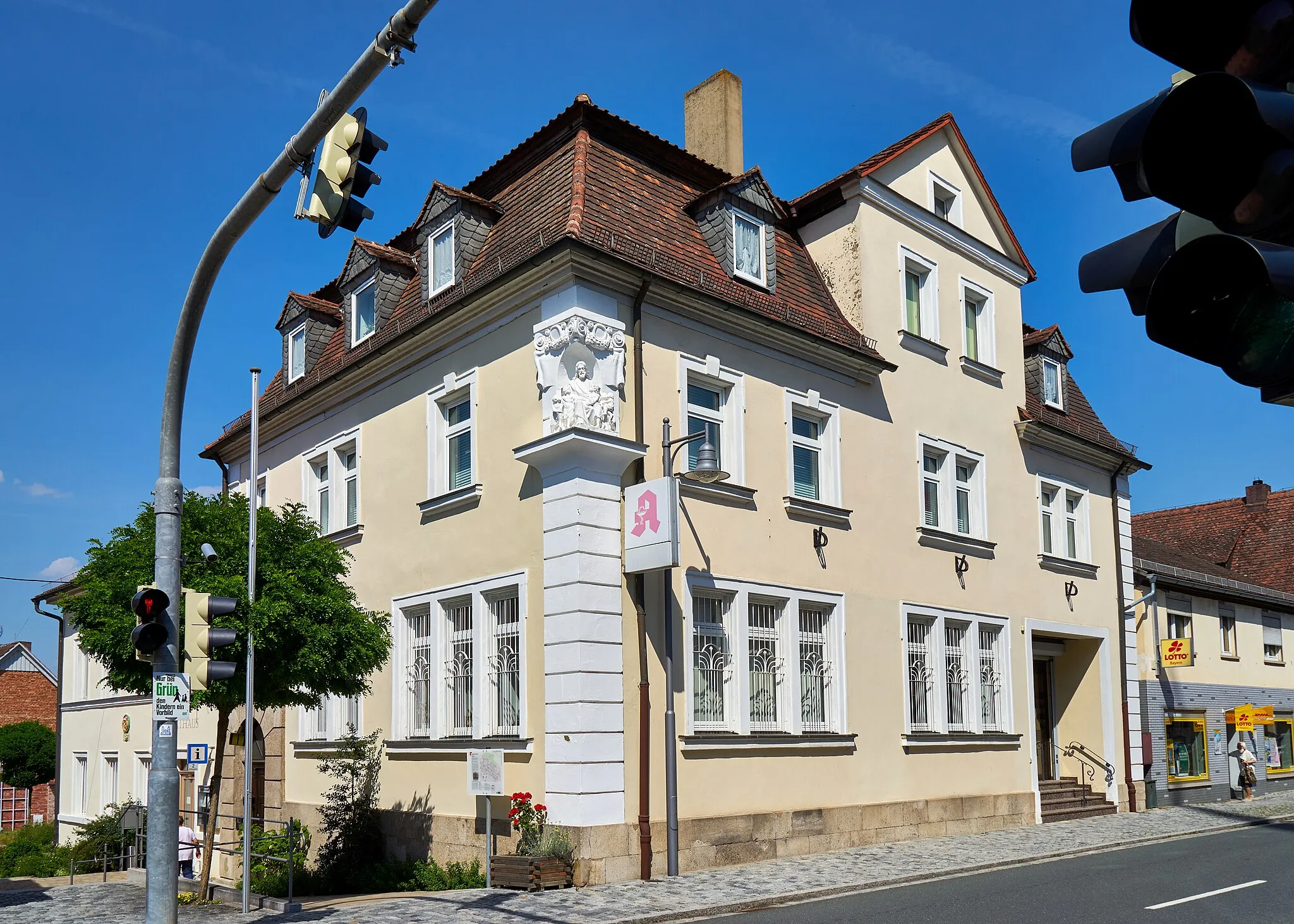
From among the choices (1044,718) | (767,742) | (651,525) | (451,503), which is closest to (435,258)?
(451,503)

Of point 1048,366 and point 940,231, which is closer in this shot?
point 940,231

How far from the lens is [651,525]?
1561 cm

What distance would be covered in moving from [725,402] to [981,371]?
746 cm

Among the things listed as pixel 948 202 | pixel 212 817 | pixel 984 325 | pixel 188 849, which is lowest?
pixel 188 849

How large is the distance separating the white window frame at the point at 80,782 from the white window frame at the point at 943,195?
2826 centimetres

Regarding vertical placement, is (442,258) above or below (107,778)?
above

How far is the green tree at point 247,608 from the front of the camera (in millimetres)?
14773

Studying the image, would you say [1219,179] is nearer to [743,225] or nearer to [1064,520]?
[743,225]

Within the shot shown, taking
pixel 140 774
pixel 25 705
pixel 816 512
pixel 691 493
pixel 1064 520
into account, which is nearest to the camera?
pixel 691 493

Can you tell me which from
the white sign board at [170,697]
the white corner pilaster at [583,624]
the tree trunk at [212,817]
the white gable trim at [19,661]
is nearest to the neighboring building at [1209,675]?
the white corner pilaster at [583,624]

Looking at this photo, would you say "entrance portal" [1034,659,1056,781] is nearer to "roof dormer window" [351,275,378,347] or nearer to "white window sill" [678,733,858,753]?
"white window sill" [678,733,858,753]

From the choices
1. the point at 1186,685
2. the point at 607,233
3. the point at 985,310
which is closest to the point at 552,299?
the point at 607,233

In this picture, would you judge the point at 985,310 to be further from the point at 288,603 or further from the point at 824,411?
the point at 288,603

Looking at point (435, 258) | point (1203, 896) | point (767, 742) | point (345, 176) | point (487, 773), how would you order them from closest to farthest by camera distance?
point (345, 176) < point (1203, 896) < point (487, 773) < point (767, 742) < point (435, 258)
